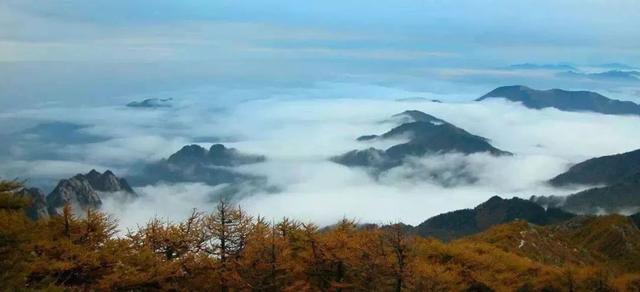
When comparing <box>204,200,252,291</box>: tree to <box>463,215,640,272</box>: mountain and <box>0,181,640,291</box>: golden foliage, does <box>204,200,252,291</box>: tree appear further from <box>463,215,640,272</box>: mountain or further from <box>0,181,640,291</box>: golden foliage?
<box>463,215,640,272</box>: mountain

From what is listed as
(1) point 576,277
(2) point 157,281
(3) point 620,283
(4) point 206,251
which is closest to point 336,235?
(4) point 206,251

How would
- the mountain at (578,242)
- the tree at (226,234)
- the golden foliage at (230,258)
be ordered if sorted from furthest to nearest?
1. the mountain at (578,242)
2. the tree at (226,234)
3. the golden foliage at (230,258)

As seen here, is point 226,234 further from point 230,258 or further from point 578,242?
point 578,242

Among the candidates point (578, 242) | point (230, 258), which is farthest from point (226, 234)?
point (578, 242)

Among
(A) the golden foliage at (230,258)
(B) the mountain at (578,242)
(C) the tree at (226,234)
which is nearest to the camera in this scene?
(A) the golden foliage at (230,258)

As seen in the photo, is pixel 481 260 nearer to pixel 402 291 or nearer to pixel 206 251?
pixel 402 291

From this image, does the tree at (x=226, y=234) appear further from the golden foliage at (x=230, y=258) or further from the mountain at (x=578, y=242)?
the mountain at (x=578, y=242)

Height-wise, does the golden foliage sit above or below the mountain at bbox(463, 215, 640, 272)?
above

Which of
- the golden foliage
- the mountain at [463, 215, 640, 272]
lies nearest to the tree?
the golden foliage

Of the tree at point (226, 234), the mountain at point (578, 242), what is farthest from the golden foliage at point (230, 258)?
the mountain at point (578, 242)
